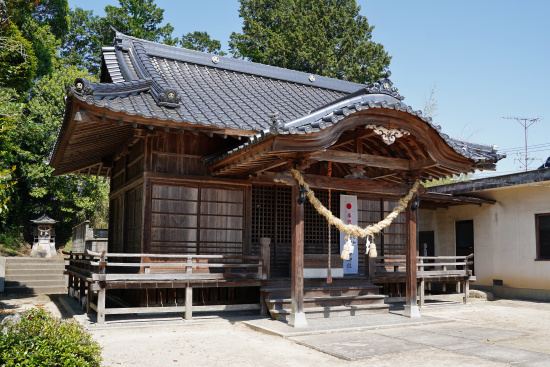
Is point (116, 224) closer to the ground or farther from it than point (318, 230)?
farther from it

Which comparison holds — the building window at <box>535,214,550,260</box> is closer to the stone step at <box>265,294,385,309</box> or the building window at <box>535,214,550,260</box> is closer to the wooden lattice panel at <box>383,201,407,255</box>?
the wooden lattice panel at <box>383,201,407,255</box>

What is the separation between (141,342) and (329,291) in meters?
4.49

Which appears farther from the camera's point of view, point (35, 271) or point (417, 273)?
point (35, 271)

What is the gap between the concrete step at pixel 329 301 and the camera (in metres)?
10.2

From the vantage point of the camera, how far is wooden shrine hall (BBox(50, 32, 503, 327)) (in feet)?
30.5

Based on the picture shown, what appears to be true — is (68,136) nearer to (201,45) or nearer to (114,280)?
(114,280)

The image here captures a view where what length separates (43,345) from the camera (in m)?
4.72

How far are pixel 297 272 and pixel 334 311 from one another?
1814mm

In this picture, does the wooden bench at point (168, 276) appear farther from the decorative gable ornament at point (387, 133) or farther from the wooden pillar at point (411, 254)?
the decorative gable ornament at point (387, 133)

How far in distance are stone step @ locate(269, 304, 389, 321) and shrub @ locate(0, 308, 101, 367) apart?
5166 millimetres

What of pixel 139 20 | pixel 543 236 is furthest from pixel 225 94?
pixel 139 20

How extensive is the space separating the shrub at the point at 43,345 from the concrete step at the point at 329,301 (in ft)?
17.7

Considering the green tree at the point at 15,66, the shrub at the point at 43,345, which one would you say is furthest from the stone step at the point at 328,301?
the green tree at the point at 15,66

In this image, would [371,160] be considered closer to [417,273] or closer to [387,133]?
[387,133]
